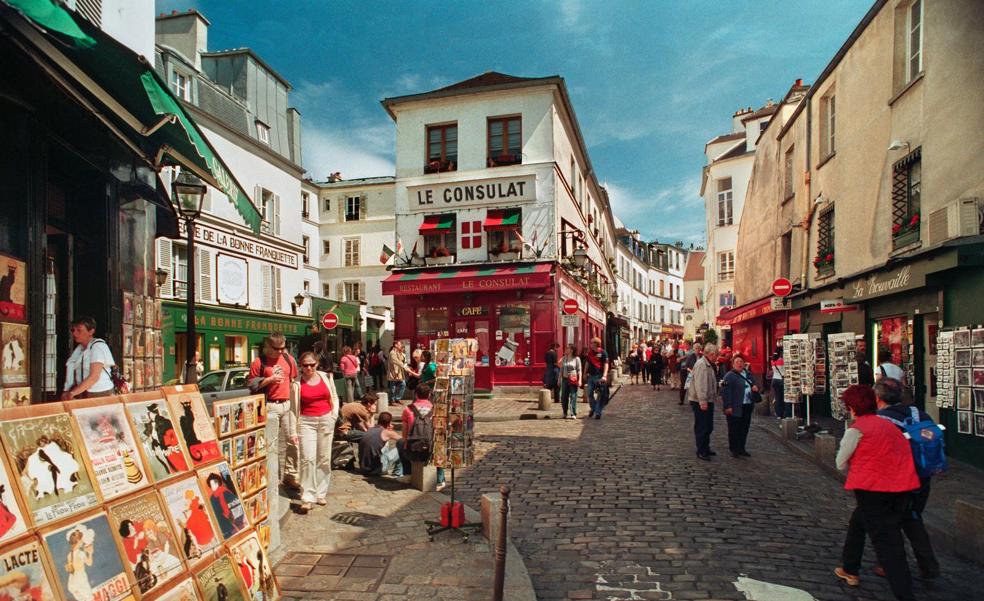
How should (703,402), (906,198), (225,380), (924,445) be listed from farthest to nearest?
(225,380)
(906,198)
(703,402)
(924,445)

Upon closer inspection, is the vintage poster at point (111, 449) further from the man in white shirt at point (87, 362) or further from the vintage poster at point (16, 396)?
the vintage poster at point (16, 396)

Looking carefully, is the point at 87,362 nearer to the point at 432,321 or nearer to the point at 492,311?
the point at 492,311

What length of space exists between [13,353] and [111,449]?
8.30 feet

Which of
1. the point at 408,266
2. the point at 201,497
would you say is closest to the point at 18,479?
the point at 201,497

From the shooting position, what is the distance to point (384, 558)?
5.18m

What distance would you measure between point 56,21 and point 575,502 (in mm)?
6097

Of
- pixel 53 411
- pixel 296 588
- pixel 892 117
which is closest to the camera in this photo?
pixel 53 411

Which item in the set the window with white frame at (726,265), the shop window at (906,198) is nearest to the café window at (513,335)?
the shop window at (906,198)

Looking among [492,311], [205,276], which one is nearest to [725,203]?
[492,311]

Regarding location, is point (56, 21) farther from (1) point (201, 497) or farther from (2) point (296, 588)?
(2) point (296, 588)

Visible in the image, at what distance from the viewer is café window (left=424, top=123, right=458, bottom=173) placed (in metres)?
21.8

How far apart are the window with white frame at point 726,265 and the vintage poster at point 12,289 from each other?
33.1 m

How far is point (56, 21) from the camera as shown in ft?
11.4

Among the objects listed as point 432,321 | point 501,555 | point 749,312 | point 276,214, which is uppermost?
point 276,214
